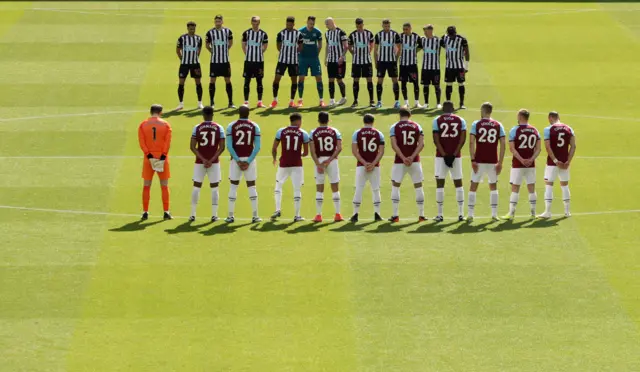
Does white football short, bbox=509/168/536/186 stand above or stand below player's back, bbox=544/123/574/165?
below

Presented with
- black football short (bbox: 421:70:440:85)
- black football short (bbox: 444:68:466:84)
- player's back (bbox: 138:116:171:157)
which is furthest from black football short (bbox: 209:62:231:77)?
player's back (bbox: 138:116:171:157)

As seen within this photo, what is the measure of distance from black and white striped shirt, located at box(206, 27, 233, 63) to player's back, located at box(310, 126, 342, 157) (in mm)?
10302

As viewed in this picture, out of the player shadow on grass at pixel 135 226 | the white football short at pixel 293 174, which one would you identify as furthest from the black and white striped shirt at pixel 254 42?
the player shadow on grass at pixel 135 226

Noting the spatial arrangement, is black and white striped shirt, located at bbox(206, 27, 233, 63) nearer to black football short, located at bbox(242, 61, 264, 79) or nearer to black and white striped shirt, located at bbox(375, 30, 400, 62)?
black football short, located at bbox(242, 61, 264, 79)

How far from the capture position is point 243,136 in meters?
26.2

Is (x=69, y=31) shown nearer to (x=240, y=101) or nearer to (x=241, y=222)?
(x=240, y=101)

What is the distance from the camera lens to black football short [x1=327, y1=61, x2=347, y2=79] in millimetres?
36688

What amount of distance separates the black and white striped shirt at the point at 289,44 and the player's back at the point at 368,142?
10250 millimetres

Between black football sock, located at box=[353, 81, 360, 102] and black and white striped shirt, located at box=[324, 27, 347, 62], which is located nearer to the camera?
black and white striped shirt, located at box=[324, 27, 347, 62]


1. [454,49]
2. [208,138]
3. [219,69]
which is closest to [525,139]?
[208,138]

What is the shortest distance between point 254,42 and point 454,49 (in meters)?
5.23

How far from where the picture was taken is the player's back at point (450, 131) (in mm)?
26562

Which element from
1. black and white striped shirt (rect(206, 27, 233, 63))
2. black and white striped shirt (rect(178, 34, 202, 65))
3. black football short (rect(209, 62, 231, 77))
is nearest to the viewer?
black and white striped shirt (rect(178, 34, 202, 65))

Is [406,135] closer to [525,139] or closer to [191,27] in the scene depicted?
[525,139]
